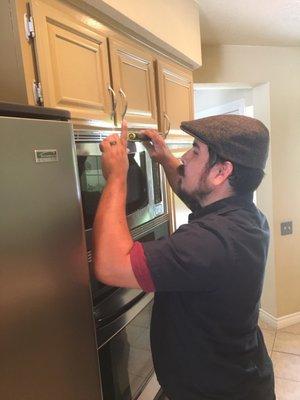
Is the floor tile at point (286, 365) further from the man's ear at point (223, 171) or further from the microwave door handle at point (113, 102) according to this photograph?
the microwave door handle at point (113, 102)

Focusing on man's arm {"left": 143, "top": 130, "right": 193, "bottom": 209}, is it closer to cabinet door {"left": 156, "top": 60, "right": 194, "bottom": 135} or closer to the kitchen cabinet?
the kitchen cabinet

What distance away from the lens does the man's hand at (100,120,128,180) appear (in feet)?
2.79

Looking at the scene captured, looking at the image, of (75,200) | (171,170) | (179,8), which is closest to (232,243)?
(75,200)

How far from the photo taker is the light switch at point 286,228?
2643 mm

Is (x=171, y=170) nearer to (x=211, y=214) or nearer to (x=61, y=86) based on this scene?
(x=211, y=214)

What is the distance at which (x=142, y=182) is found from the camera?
124 cm

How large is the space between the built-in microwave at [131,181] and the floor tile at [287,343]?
6.04 ft

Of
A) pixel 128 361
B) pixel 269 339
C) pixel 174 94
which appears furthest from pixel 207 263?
pixel 269 339

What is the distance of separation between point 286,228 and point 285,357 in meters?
1.00

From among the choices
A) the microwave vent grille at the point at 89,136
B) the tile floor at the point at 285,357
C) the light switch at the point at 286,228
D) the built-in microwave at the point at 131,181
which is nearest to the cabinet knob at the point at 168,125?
the built-in microwave at the point at 131,181

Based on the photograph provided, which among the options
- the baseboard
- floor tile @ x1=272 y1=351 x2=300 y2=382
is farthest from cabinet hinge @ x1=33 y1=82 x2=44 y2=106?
the baseboard

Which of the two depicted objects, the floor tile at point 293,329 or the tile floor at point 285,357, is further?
the floor tile at point 293,329

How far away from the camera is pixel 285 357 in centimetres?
240

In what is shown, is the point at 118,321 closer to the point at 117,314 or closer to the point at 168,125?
the point at 117,314
